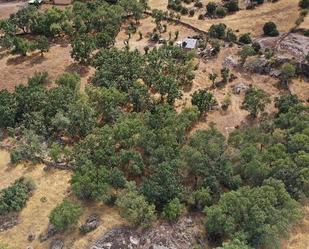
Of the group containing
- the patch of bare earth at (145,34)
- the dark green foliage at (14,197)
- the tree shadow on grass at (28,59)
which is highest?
the patch of bare earth at (145,34)

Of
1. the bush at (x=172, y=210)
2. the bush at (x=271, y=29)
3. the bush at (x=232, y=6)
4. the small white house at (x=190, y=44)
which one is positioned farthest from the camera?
the bush at (x=232, y=6)

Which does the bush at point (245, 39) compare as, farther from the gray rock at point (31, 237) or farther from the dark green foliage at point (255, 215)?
the gray rock at point (31, 237)

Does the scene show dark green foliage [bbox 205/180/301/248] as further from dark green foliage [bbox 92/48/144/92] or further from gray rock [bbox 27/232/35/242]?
dark green foliage [bbox 92/48/144/92]

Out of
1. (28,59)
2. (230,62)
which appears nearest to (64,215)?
(28,59)

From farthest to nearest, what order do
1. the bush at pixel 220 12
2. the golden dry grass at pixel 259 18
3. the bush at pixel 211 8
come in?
the bush at pixel 211 8 → the bush at pixel 220 12 → the golden dry grass at pixel 259 18

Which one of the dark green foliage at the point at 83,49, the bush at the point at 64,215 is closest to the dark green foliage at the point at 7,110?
the dark green foliage at the point at 83,49

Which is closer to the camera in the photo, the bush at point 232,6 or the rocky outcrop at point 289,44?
the rocky outcrop at point 289,44

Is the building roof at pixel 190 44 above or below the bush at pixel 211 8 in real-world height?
below
